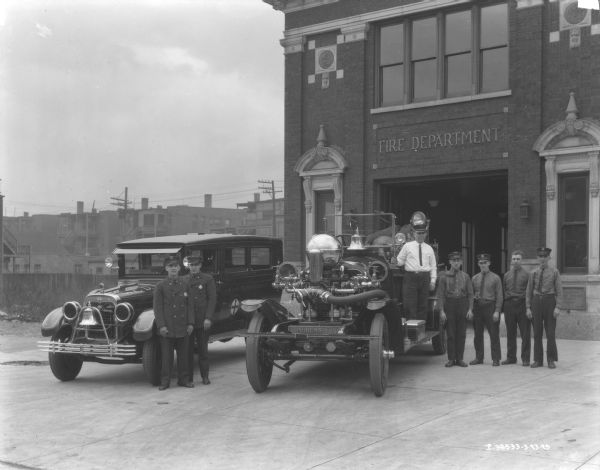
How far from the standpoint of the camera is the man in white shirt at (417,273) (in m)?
10.6

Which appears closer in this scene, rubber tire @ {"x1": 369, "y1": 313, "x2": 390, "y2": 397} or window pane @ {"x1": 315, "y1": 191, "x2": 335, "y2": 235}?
rubber tire @ {"x1": 369, "y1": 313, "x2": 390, "y2": 397}

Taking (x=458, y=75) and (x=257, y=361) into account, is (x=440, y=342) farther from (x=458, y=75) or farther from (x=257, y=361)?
(x=458, y=75)

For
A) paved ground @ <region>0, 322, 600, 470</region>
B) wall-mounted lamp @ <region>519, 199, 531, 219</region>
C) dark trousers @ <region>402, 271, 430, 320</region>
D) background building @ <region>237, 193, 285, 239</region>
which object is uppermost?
background building @ <region>237, 193, 285, 239</region>

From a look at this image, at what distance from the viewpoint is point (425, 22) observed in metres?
16.5

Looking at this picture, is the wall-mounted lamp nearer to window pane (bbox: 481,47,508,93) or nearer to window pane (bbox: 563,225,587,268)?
window pane (bbox: 563,225,587,268)

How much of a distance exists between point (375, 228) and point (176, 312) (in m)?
8.41

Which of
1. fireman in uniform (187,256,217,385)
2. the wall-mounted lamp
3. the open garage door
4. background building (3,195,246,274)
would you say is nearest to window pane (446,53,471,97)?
the open garage door

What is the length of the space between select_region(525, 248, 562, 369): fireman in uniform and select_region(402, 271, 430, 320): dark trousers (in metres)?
1.52

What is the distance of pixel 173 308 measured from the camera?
951 cm

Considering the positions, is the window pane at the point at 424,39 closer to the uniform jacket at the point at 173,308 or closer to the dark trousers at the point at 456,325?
the dark trousers at the point at 456,325

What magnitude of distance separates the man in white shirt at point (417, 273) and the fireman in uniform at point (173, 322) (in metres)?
3.18

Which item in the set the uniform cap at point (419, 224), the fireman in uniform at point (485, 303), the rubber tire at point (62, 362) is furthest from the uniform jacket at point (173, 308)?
the fireman in uniform at point (485, 303)

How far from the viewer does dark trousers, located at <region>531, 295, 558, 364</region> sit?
34.3ft

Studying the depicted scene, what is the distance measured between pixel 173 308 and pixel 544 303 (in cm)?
528
